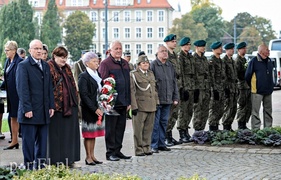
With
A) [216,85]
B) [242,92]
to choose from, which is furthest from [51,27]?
[216,85]

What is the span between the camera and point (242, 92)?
53.8 feet

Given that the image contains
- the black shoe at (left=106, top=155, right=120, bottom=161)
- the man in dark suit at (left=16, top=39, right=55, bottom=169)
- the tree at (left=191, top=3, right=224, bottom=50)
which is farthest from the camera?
the tree at (left=191, top=3, right=224, bottom=50)

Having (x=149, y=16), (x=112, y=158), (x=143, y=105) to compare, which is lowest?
(x=112, y=158)

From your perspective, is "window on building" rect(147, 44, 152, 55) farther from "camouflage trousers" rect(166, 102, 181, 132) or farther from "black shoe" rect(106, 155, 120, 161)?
"black shoe" rect(106, 155, 120, 161)

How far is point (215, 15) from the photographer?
114875mm

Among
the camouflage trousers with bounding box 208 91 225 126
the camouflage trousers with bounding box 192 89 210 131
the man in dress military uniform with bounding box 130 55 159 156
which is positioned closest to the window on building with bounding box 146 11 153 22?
the camouflage trousers with bounding box 208 91 225 126

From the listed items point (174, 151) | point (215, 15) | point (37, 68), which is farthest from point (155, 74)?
point (215, 15)

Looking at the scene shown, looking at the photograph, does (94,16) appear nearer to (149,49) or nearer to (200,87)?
(149,49)

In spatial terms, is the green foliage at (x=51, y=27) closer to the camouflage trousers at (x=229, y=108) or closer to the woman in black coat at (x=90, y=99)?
the camouflage trousers at (x=229, y=108)

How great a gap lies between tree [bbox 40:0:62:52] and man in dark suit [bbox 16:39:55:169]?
287 ft

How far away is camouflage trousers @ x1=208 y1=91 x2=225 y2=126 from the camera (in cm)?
1559

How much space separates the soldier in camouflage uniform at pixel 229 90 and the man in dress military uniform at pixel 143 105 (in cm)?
362

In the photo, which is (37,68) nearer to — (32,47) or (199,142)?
(32,47)

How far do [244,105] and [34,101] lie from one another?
7.43 m
